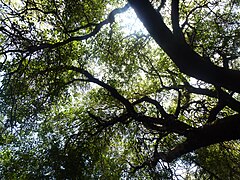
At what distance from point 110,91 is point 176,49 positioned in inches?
102

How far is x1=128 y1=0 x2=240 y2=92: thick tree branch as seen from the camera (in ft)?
10.9

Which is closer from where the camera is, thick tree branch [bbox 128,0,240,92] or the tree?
thick tree branch [bbox 128,0,240,92]

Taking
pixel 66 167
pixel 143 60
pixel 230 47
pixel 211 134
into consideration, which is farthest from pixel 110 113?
pixel 230 47

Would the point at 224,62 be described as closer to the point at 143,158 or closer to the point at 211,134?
the point at 211,134

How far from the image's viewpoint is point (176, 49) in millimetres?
3342

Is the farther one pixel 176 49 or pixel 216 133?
pixel 216 133

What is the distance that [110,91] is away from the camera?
18.7ft

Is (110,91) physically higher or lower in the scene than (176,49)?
higher

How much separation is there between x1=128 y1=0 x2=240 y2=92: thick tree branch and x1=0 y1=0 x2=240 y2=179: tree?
0.04ft

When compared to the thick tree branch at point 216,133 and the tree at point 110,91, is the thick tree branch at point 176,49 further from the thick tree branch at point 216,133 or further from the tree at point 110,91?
the thick tree branch at point 216,133

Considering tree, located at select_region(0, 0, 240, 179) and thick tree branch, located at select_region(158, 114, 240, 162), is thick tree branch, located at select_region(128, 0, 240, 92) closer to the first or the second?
tree, located at select_region(0, 0, 240, 179)

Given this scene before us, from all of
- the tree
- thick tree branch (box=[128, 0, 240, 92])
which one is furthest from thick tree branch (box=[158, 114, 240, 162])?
thick tree branch (box=[128, 0, 240, 92])

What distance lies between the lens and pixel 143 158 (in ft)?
19.7

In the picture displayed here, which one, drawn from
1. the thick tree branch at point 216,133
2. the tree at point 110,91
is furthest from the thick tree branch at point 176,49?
the thick tree branch at point 216,133
